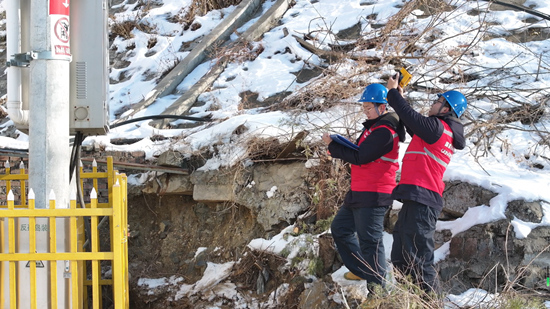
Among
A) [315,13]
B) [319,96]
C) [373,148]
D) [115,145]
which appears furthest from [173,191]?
[315,13]

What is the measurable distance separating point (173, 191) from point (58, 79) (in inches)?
100

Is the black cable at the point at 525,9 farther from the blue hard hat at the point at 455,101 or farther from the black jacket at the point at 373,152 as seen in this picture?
the black jacket at the point at 373,152

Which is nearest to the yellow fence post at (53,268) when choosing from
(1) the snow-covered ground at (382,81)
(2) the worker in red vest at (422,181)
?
(1) the snow-covered ground at (382,81)

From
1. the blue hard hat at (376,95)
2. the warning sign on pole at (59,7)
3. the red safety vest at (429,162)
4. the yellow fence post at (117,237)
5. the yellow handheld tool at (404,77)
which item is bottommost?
the yellow fence post at (117,237)

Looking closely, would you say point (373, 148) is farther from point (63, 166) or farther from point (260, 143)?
point (63, 166)

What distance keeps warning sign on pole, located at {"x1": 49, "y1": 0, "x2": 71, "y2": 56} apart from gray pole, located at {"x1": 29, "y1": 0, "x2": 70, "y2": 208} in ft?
0.09

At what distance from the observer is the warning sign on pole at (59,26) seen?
4164mm

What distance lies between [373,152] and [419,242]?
76 centimetres

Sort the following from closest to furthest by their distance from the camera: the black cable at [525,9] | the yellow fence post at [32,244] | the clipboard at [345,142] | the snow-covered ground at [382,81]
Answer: the yellow fence post at [32,244] < the clipboard at [345,142] < the snow-covered ground at [382,81] < the black cable at [525,9]

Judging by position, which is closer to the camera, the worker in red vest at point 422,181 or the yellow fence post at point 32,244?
the yellow fence post at point 32,244

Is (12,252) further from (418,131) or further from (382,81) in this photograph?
(382,81)

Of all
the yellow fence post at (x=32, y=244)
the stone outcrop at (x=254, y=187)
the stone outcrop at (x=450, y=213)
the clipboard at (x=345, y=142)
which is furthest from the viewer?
the stone outcrop at (x=254, y=187)

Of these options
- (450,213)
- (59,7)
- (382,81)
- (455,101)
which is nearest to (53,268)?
(59,7)

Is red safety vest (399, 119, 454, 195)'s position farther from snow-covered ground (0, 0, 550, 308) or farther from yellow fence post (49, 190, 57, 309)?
yellow fence post (49, 190, 57, 309)
